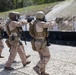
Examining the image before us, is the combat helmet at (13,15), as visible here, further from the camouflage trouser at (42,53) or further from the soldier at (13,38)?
the camouflage trouser at (42,53)

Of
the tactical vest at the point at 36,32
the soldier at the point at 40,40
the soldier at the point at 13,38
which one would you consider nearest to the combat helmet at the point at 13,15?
the soldier at the point at 13,38

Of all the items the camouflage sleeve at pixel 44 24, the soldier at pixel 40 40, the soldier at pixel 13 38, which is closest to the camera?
the camouflage sleeve at pixel 44 24

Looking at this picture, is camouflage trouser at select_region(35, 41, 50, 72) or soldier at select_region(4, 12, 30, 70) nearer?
camouflage trouser at select_region(35, 41, 50, 72)

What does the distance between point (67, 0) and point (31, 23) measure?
51145 millimetres

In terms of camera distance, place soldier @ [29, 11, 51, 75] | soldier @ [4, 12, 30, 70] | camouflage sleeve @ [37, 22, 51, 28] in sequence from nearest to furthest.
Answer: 1. camouflage sleeve @ [37, 22, 51, 28]
2. soldier @ [29, 11, 51, 75]
3. soldier @ [4, 12, 30, 70]

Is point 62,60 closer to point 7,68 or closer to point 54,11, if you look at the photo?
point 7,68

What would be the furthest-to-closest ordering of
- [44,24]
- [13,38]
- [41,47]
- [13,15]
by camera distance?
[13,38]
[13,15]
[41,47]
[44,24]

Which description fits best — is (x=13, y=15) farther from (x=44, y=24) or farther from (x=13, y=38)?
(x=44, y=24)

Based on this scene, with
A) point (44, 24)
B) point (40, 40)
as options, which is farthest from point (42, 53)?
point (44, 24)

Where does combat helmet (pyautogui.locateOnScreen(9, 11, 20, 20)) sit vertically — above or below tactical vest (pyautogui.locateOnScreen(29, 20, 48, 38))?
above

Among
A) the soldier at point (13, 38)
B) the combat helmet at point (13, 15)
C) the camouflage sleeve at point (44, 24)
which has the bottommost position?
the soldier at point (13, 38)

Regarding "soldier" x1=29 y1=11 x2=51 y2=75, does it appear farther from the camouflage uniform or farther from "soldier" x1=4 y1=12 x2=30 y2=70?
"soldier" x1=4 y1=12 x2=30 y2=70

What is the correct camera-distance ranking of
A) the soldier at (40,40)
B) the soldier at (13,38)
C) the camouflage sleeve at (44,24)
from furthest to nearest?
the soldier at (13,38) < the soldier at (40,40) < the camouflage sleeve at (44,24)

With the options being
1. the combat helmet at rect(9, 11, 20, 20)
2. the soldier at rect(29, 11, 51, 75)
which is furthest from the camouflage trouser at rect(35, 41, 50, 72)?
the combat helmet at rect(9, 11, 20, 20)
